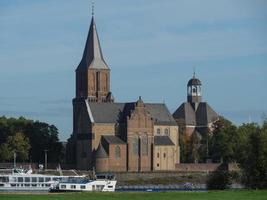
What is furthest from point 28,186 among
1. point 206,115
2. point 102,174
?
point 206,115

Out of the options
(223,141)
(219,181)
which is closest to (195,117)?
(223,141)

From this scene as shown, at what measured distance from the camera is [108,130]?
12756cm

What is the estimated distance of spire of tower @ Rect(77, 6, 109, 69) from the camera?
131375mm

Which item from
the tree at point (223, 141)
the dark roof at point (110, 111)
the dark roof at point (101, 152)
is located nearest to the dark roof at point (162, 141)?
the dark roof at point (110, 111)

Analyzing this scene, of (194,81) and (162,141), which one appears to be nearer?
(162,141)

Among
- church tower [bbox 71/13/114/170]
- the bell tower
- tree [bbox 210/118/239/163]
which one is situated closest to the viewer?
church tower [bbox 71/13/114/170]

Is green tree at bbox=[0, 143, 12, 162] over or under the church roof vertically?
under

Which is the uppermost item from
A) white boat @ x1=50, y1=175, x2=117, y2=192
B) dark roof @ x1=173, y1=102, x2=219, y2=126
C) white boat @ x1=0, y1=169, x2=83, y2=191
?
dark roof @ x1=173, y1=102, x2=219, y2=126

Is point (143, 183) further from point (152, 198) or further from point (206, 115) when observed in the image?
point (152, 198)

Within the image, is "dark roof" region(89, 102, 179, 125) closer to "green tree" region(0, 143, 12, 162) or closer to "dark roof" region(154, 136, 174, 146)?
"dark roof" region(154, 136, 174, 146)

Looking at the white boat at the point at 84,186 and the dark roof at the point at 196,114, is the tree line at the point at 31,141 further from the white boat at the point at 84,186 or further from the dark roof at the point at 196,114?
the white boat at the point at 84,186

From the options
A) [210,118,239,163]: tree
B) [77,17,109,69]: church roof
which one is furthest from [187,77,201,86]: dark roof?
[77,17,109,69]: church roof

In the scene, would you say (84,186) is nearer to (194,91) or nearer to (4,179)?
(4,179)

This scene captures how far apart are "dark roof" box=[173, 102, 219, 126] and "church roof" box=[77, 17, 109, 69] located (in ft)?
74.7
